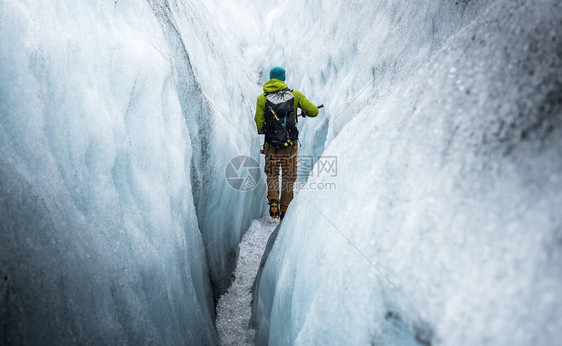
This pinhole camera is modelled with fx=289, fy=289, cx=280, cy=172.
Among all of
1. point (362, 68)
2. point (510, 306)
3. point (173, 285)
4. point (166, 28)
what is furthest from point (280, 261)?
point (362, 68)

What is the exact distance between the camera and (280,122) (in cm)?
325

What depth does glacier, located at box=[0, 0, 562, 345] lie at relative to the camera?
0.86 m

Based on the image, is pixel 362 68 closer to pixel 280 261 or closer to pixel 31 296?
pixel 280 261

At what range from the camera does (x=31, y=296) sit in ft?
3.94

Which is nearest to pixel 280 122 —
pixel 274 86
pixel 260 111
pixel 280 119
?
pixel 280 119

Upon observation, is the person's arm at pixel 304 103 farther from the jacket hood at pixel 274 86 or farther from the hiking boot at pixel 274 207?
the hiking boot at pixel 274 207

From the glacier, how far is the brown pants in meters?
1.13

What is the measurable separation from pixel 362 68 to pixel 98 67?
10.1 feet

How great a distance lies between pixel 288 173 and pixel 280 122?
0.71 metres

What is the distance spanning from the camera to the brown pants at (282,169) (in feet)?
11.6

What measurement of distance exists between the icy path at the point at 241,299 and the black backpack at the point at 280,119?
1446mm

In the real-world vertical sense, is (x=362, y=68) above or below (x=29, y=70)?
above

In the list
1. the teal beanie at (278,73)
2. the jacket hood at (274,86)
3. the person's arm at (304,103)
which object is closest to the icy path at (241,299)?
the person's arm at (304,103)

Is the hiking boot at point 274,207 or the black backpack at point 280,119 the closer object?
the black backpack at point 280,119
